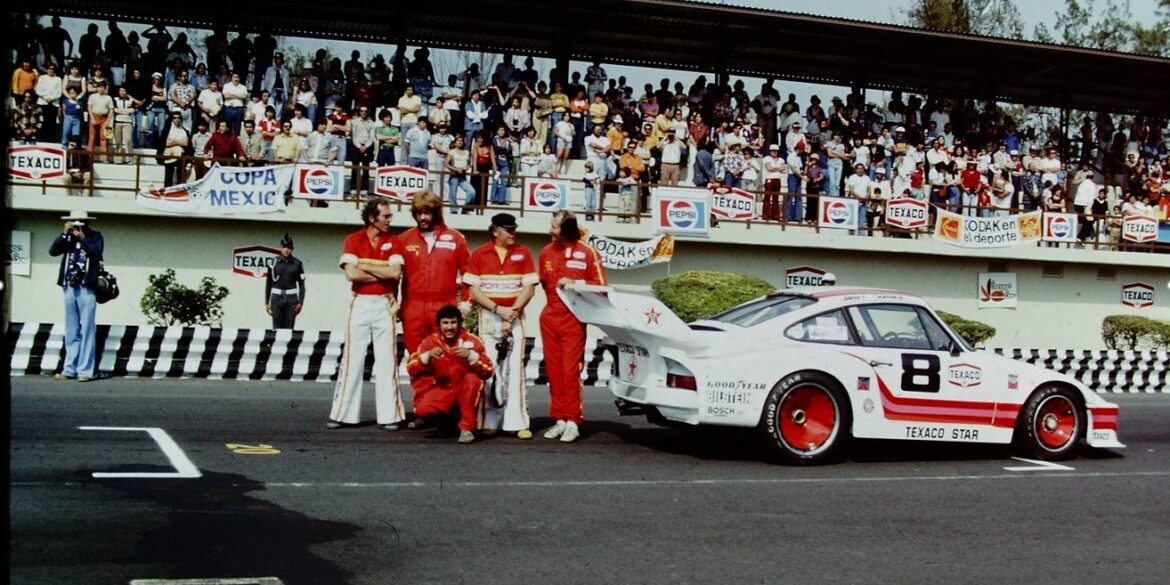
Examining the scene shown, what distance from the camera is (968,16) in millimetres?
47625

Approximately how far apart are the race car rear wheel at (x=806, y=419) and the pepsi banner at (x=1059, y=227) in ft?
59.6

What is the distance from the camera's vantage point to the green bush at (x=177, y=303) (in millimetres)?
19656

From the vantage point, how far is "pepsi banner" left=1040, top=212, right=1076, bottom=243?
86.8 ft

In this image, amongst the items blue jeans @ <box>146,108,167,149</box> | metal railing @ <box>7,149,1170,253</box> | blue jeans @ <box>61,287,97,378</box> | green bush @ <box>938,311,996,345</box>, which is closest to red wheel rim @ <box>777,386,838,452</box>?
blue jeans @ <box>61,287,97,378</box>

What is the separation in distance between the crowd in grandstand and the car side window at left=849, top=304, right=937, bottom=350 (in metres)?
12.6

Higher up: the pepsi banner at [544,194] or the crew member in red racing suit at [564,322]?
A: the pepsi banner at [544,194]

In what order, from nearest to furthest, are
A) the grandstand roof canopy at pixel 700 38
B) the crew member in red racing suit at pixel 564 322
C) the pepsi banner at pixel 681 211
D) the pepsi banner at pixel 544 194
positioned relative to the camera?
the crew member in red racing suit at pixel 564 322
the pepsi banner at pixel 544 194
the pepsi banner at pixel 681 211
the grandstand roof canopy at pixel 700 38

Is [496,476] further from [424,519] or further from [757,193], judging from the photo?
[757,193]

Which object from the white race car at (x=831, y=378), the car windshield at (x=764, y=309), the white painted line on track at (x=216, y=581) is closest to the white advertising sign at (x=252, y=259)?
the white race car at (x=831, y=378)

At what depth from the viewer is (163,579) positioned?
5926 mm

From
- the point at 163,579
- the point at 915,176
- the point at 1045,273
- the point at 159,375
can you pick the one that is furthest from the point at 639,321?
the point at 1045,273

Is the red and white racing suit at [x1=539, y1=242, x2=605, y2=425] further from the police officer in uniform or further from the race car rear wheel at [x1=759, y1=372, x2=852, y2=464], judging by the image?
the police officer in uniform

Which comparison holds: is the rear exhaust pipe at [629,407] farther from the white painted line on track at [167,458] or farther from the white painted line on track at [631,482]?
the white painted line on track at [167,458]

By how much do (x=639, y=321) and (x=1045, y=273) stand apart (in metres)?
20.3
